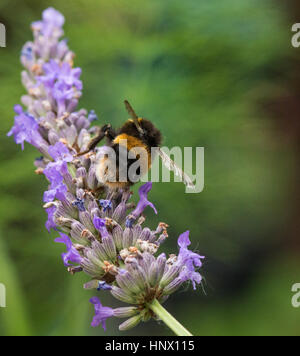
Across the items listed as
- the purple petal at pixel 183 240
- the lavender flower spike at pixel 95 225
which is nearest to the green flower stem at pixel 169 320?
the lavender flower spike at pixel 95 225

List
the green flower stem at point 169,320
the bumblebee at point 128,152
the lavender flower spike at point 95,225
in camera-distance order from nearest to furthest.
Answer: the green flower stem at point 169,320 → the lavender flower spike at point 95,225 → the bumblebee at point 128,152

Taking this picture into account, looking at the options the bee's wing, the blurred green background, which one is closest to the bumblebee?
the bee's wing

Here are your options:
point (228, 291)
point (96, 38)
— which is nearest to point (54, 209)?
point (96, 38)

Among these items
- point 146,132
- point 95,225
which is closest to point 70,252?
point 95,225

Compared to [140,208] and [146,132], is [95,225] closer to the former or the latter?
[140,208]

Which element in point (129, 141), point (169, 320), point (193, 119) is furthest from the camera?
point (193, 119)

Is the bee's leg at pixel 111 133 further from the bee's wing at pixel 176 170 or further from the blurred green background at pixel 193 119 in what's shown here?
the blurred green background at pixel 193 119
